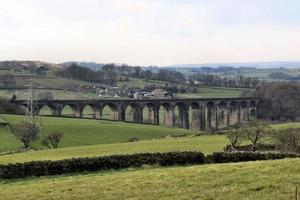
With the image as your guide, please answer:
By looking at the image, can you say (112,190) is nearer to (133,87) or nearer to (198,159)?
(198,159)

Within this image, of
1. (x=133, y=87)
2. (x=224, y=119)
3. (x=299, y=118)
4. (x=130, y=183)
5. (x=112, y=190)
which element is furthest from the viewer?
(x=133, y=87)

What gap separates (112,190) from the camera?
19.6m

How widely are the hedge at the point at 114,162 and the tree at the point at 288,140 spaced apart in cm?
1487

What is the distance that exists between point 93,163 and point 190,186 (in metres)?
12.9

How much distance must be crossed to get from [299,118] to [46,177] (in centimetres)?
12015

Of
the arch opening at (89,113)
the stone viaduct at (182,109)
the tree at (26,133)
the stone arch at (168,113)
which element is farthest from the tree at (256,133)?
the stone arch at (168,113)

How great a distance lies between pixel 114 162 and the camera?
31469 millimetres

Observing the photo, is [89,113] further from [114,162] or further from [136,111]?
[114,162]

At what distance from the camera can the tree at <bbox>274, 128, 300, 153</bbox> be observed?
48.1 meters

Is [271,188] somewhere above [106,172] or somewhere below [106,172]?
above

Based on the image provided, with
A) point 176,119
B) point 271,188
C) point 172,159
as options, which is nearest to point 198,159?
point 172,159

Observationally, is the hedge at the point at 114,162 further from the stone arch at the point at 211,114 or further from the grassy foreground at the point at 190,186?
the stone arch at the point at 211,114

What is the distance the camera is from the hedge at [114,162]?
29.9 metres

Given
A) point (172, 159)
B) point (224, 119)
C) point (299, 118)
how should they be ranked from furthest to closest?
1. point (224, 119)
2. point (299, 118)
3. point (172, 159)
